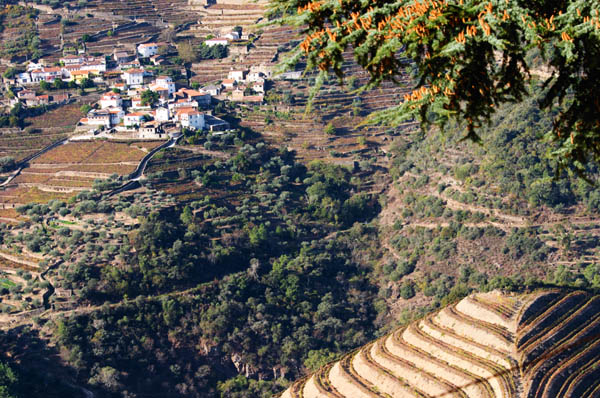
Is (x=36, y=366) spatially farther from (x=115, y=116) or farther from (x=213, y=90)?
(x=213, y=90)

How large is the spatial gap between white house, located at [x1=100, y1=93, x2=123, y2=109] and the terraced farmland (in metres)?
4.40

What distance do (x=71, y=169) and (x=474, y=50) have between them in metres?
39.1

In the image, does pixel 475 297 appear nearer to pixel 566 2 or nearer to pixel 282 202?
pixel 282 202

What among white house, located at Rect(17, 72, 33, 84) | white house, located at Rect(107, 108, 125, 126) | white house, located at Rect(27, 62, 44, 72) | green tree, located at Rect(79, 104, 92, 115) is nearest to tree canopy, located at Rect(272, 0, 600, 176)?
white house, located at Rect(107, 108, 125, 126)

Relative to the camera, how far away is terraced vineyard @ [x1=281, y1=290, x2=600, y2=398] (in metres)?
23.1

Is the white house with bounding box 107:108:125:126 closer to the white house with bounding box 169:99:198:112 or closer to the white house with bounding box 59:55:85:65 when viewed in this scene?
the white house with bounding box 169:99:198:112

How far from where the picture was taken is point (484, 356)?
2452cm

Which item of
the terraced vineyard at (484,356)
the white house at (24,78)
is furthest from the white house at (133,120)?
the terraced vineyard at (484,356)

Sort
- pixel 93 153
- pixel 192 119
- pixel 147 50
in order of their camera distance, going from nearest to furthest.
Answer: pixel 93 153 → pixel 192 119 → pixel 147 50

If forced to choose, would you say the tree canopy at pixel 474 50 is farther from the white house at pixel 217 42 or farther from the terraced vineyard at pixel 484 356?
the white house at pixel 217 42

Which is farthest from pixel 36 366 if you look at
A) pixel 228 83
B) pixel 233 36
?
pixel 233 36

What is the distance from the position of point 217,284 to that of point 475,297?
13157mm

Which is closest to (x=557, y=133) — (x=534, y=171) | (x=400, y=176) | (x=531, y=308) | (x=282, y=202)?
(x=531, y=308)

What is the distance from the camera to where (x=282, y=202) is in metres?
41.8
